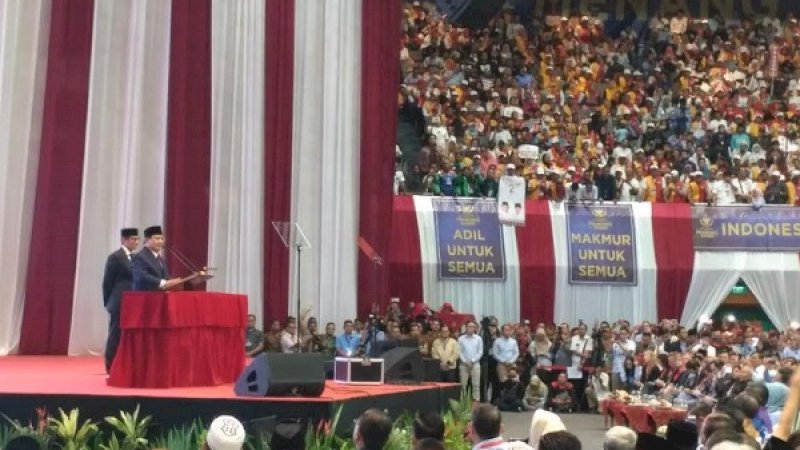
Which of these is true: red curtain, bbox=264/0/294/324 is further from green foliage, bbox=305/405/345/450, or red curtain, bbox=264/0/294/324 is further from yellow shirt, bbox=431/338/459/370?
green foliage, bbox=305/405/345/450

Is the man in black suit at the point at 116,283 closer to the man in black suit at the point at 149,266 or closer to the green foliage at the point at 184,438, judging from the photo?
the man in black suit at the point at 149,266

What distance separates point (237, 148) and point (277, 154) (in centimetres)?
72

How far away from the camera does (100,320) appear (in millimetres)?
15258

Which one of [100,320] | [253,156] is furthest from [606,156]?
[100,320]

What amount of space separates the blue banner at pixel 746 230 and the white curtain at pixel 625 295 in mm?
909

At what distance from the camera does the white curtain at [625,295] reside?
21.0 metres

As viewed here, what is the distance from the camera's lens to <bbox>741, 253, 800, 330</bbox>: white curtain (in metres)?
21.2

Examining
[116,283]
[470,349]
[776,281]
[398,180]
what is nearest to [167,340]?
[116,283]

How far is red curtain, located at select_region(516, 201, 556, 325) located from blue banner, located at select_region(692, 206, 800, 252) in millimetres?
2684

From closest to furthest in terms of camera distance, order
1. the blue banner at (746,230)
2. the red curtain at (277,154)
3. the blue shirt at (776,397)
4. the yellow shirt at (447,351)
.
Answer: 1. the blue shirt at (776,397)
2. the red curtain at (277,154)
3. the yellow shirt at (447,351)
4. the blue banner at (746,230)

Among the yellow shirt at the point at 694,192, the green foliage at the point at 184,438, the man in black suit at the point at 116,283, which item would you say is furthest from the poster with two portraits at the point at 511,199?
the green foliage at the point at 184,438

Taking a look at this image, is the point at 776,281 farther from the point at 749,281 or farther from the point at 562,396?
the point at 562,396

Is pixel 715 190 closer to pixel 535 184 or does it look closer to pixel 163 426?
pixel 535 184

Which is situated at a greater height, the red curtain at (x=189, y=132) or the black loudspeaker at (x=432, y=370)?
the red curtain at (x=189, y=132)
